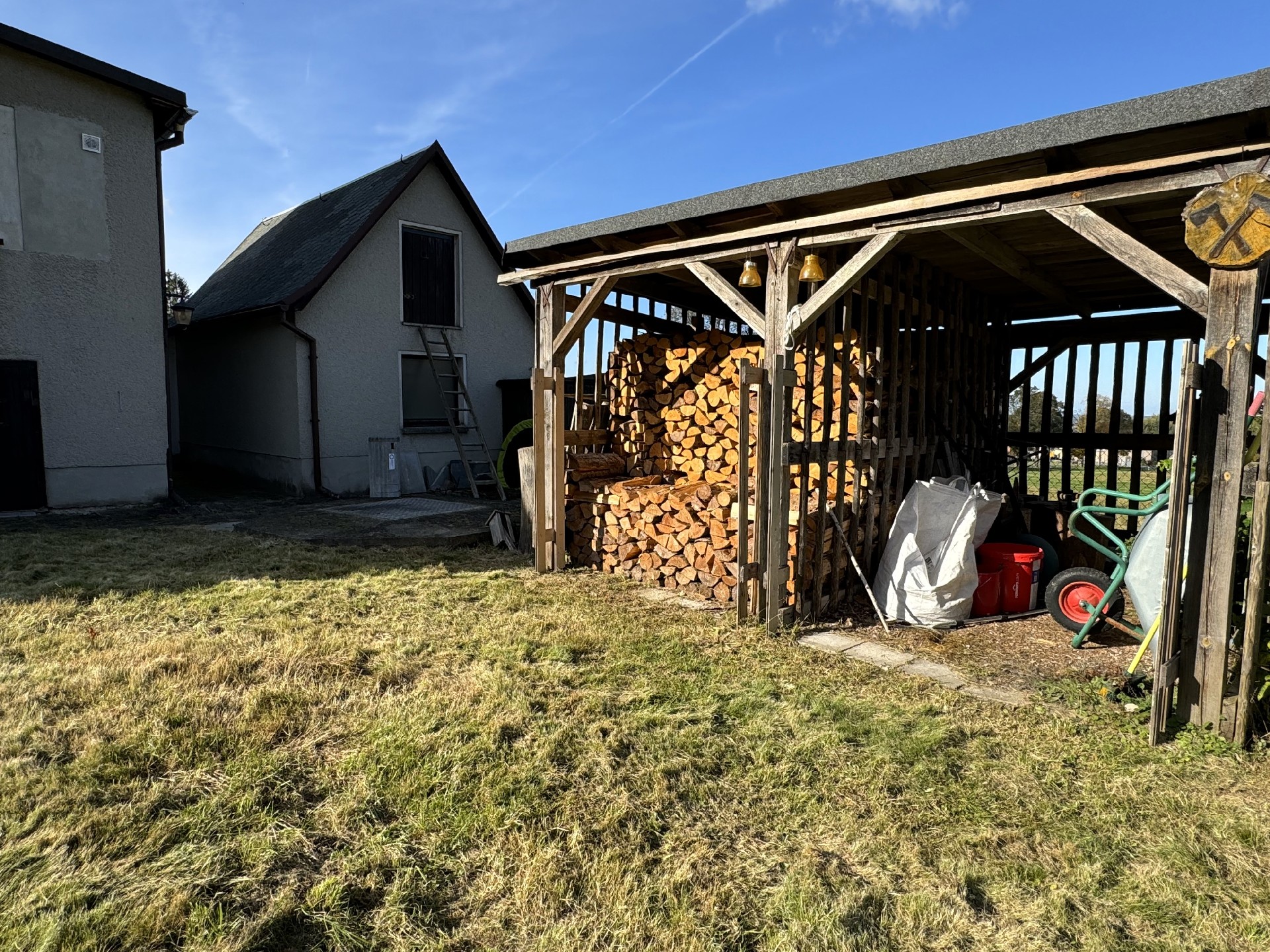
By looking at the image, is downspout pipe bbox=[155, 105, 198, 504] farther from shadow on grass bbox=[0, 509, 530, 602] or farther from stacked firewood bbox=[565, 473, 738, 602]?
stacked firewood bbox=[565, 473, 738, 602]

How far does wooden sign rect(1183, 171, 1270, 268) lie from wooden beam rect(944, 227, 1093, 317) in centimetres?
132

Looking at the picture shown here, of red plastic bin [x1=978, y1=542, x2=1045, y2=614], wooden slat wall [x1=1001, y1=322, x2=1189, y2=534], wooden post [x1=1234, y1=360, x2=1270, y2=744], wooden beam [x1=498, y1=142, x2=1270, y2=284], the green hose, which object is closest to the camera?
wooden post [x1=1234, y1=360, x2=1270, y2=744]

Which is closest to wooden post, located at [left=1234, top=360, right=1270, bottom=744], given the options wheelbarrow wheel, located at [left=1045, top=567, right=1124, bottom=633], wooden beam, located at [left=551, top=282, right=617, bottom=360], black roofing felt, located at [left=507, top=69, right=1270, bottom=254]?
black roofing felt, located at [left=507, top=69, right=1270, bottom=254]

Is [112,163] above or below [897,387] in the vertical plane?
above

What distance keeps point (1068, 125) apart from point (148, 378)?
10.9 meters

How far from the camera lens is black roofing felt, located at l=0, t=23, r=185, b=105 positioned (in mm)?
8289

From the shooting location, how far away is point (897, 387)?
19.5 ft

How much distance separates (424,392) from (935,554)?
989 cm

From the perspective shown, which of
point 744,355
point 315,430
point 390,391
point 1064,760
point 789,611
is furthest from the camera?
point 390,391

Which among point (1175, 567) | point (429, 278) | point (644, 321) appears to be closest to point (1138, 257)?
point (1175, 567)

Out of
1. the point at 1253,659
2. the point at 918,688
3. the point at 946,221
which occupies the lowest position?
the point at 918,688

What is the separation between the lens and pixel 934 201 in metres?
3.92

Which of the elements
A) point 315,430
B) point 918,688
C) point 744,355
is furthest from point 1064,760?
point 315,430

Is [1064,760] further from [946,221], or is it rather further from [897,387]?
[897,387]
